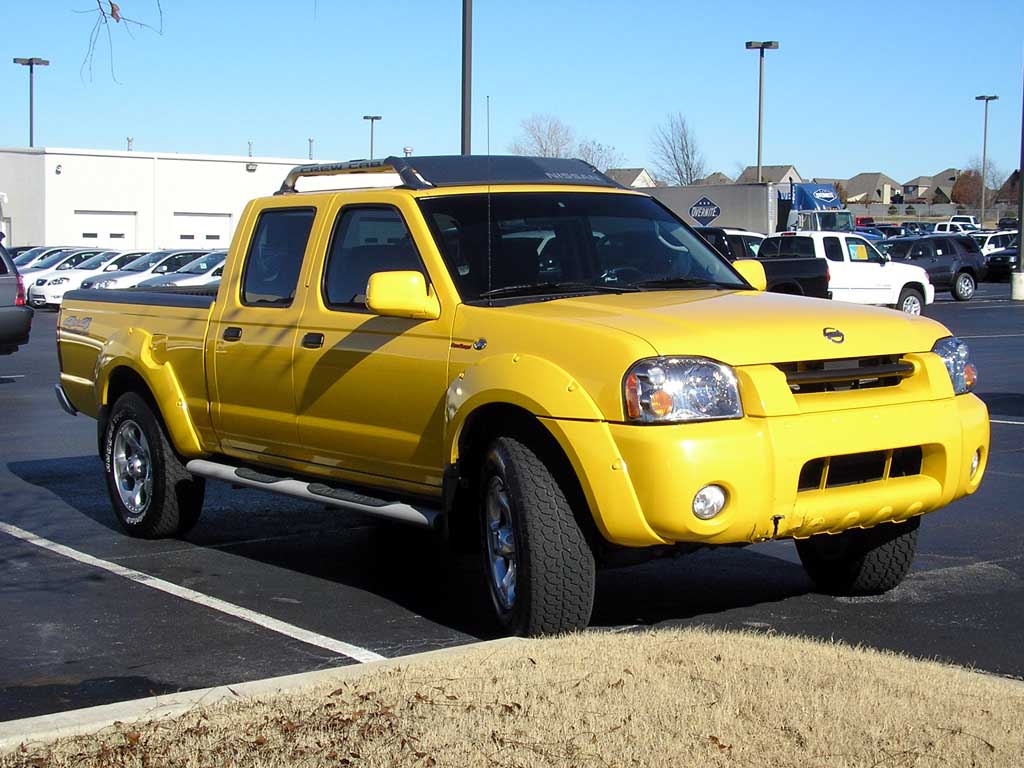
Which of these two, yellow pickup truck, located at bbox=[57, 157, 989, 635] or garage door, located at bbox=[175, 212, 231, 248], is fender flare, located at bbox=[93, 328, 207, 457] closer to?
yellow pickup truck, located at bbox=[57, 157, 989, 635]

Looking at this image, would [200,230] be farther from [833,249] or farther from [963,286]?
[833,249]

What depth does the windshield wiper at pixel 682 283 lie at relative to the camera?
6801 millimetres

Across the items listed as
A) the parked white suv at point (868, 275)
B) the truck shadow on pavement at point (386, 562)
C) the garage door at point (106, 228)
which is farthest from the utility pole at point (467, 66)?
the garage door at point (106, 228)

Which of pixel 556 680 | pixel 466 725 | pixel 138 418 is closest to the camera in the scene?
pixel 466 725

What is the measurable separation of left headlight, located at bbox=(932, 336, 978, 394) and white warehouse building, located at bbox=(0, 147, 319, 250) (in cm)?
5194

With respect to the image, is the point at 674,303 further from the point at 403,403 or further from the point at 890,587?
the point at 890,587

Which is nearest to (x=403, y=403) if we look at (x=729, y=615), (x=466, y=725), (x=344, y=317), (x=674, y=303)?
(x=344, y=317)

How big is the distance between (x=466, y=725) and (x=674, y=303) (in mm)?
2331

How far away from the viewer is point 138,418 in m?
8.46

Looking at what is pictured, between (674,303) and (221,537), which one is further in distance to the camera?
(221,537)

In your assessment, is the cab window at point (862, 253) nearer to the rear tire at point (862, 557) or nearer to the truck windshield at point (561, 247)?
the truck windshield at point (561, 247)

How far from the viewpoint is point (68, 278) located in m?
36.1

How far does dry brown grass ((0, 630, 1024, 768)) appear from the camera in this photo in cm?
430

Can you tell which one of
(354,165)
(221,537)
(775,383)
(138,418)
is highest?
(354,165)
